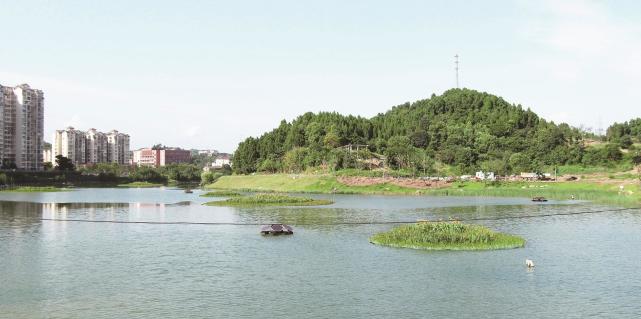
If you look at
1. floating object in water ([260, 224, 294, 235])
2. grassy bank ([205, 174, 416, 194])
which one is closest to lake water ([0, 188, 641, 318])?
floating object in water ([260, 224, 294, 235])

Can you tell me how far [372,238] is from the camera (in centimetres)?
6106

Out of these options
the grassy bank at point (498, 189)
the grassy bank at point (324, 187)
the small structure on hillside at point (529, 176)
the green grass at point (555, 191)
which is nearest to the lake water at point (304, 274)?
the green grass at point (555, 191)

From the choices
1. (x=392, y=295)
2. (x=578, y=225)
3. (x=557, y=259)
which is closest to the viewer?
(x=392, y=295)

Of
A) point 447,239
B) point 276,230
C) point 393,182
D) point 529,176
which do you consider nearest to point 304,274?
point 447,239

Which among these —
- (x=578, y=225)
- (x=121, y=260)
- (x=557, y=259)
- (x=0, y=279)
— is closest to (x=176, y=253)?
(x=121, y=260)

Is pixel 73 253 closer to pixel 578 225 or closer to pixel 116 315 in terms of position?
pixel 116 315

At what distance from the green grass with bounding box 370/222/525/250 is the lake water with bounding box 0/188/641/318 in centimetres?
205

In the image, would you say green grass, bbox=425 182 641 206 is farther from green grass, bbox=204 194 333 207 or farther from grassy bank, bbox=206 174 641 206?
green grass, bbox=204 194 333 207

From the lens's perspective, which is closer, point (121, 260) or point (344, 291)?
point (344, 291)

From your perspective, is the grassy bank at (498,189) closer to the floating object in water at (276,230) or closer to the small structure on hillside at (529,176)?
the small structure on hillside at (529,176)

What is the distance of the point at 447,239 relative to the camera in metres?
56.2

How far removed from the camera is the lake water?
34312 millimetres

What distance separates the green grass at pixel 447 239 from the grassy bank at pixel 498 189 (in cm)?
6614

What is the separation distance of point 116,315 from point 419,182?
144439mm
